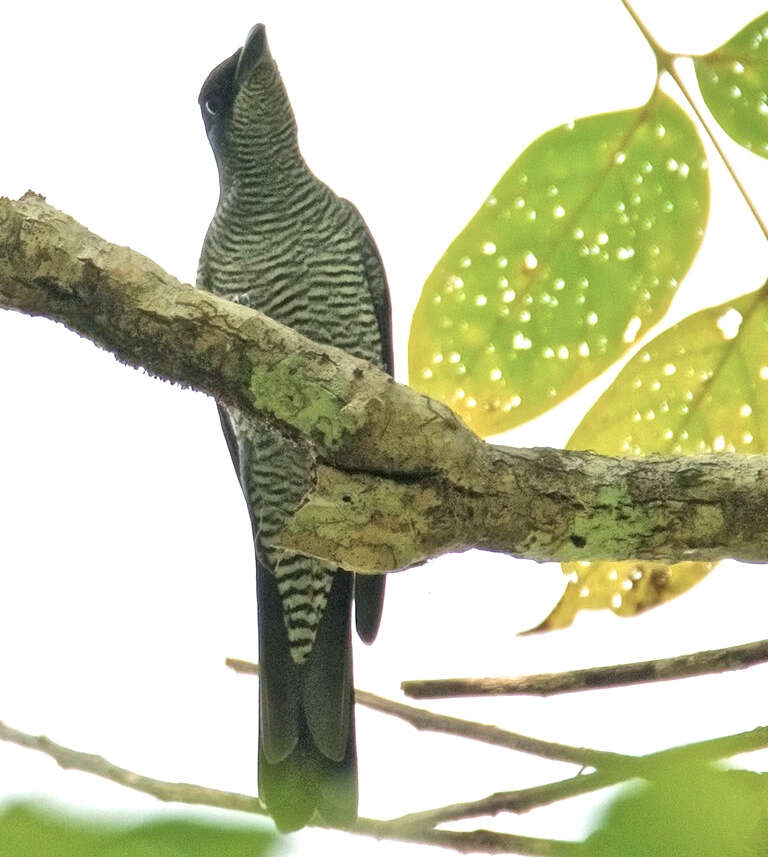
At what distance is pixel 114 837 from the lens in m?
0.25

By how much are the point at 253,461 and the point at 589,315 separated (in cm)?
131

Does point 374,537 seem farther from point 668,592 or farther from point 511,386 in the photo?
point 668,592

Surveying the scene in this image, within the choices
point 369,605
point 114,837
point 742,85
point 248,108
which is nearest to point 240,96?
point 248,108

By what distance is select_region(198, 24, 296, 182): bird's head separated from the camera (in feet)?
9.15

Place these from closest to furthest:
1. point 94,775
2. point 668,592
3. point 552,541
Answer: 1. point 94,775
2. point 552,541
3. point 668,592

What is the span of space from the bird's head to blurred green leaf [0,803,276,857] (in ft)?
8.79

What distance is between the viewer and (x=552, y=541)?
1.56m

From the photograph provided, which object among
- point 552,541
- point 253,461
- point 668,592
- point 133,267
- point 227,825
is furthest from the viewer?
point 253,461

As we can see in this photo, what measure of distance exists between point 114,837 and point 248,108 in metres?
2.74

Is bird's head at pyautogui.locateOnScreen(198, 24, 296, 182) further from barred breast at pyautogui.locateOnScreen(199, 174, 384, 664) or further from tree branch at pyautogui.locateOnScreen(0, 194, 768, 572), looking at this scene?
tree branch at pyautogui.locateOnScreen(0, 194, 768, 572)

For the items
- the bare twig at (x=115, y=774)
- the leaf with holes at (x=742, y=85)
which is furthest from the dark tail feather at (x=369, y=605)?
the leaf with holes at (x=742, y=85)

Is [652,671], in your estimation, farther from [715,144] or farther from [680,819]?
[680,819]

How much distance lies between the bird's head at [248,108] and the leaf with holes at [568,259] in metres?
1.48

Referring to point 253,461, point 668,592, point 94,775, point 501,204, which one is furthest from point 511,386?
point 253,461
